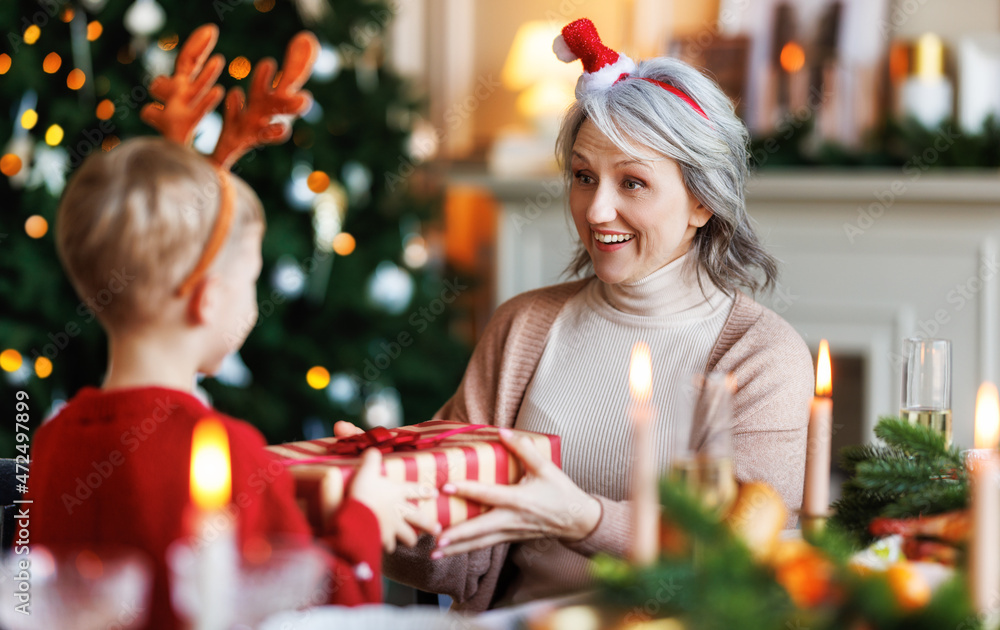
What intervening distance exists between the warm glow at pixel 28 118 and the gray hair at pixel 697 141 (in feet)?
5.29

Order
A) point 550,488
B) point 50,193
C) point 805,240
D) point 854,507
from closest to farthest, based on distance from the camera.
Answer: point 854,507 → point 550,488 → point 50,193 → point 805,240

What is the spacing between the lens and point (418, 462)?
3.53 feet

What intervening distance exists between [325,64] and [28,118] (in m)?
0.86

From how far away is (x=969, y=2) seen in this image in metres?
3.19

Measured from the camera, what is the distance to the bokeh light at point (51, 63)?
260cm

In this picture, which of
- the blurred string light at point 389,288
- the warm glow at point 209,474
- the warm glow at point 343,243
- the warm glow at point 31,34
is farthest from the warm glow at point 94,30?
the warm glow at point 209,474

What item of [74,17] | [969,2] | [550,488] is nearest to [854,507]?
[550,488]

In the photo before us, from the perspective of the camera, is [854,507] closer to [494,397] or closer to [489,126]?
[494,397]

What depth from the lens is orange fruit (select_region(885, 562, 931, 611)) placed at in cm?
67

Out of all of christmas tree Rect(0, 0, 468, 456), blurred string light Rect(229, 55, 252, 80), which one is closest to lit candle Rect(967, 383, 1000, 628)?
christmas tree Rect(0, 0, 468, 456)

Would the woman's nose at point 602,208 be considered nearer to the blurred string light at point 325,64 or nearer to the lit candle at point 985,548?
the lit candle at point 985,548

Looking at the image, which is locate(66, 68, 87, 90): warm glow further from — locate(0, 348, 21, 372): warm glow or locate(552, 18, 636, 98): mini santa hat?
locate(552, 18, 636, 98): mini santa hat

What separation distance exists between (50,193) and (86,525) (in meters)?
1.85

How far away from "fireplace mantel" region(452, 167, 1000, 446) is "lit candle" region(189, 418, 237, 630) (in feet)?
7.99
